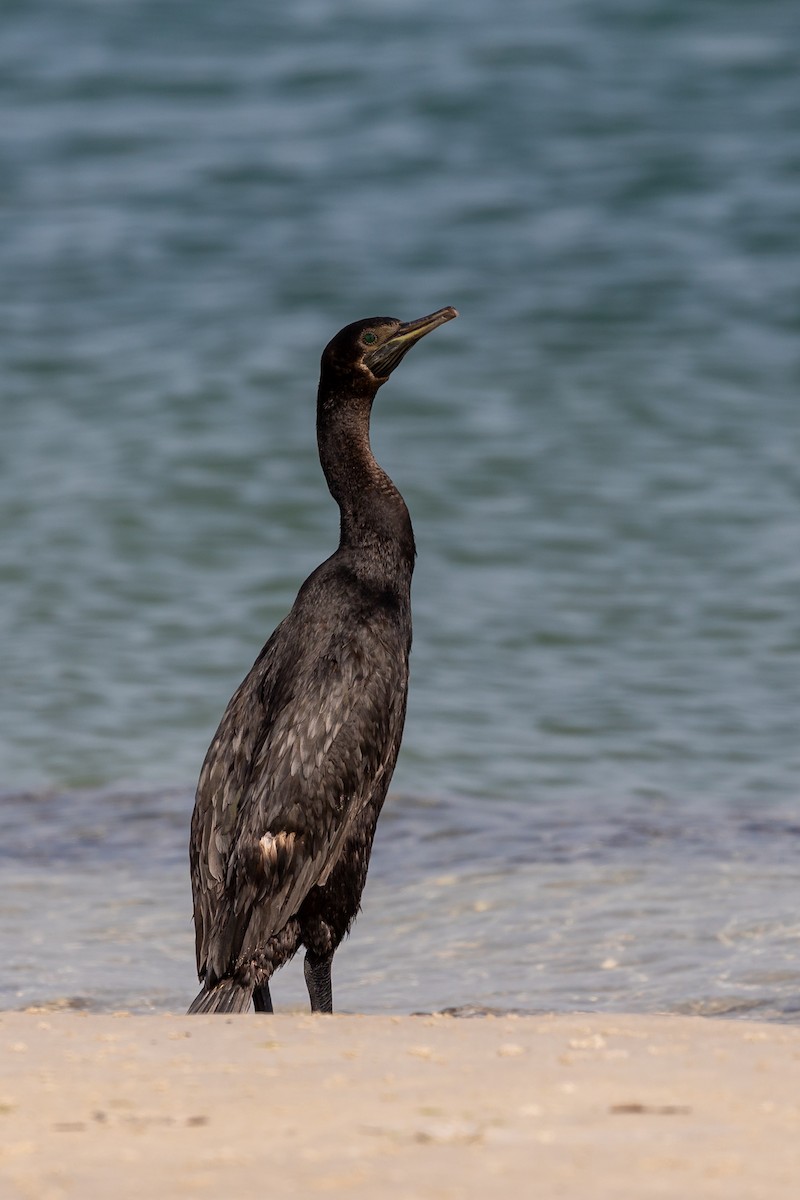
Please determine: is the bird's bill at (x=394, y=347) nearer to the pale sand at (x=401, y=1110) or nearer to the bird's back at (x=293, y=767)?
the bird's back at (x=293, y=767)

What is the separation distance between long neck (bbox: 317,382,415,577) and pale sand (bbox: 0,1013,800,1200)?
175cm

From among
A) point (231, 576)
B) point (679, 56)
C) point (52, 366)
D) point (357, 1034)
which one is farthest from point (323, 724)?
point (679, 56)

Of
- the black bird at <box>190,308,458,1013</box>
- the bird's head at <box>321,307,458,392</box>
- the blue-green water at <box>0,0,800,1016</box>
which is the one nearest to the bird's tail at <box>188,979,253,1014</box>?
the black bird at <box>190,308,458,1013</box>

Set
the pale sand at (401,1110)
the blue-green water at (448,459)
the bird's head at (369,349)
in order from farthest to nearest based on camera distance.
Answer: the blue-green water at (448,459)
the bird's head at (369,349)
the pale sand at (401,1110)

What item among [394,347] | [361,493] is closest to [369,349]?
[394,347]

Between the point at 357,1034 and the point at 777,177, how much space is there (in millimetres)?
12596

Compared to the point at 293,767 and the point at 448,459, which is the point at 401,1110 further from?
the point at 448,459

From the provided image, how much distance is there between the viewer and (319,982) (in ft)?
16.4

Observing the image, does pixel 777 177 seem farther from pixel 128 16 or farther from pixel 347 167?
pixel 128 16

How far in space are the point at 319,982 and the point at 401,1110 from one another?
1.86 m

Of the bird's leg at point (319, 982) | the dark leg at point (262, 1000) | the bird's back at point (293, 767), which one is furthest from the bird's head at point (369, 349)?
the dark leg at point (262, 1000)

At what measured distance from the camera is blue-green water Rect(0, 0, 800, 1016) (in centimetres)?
653

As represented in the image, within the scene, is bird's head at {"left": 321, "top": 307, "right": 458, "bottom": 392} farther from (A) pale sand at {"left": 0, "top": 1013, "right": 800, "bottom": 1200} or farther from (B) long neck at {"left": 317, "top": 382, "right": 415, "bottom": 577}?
(A) pale sand at {"left": 0, "top": 1013, "right": 800, "bottom": 1200}

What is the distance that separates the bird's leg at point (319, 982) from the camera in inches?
196
